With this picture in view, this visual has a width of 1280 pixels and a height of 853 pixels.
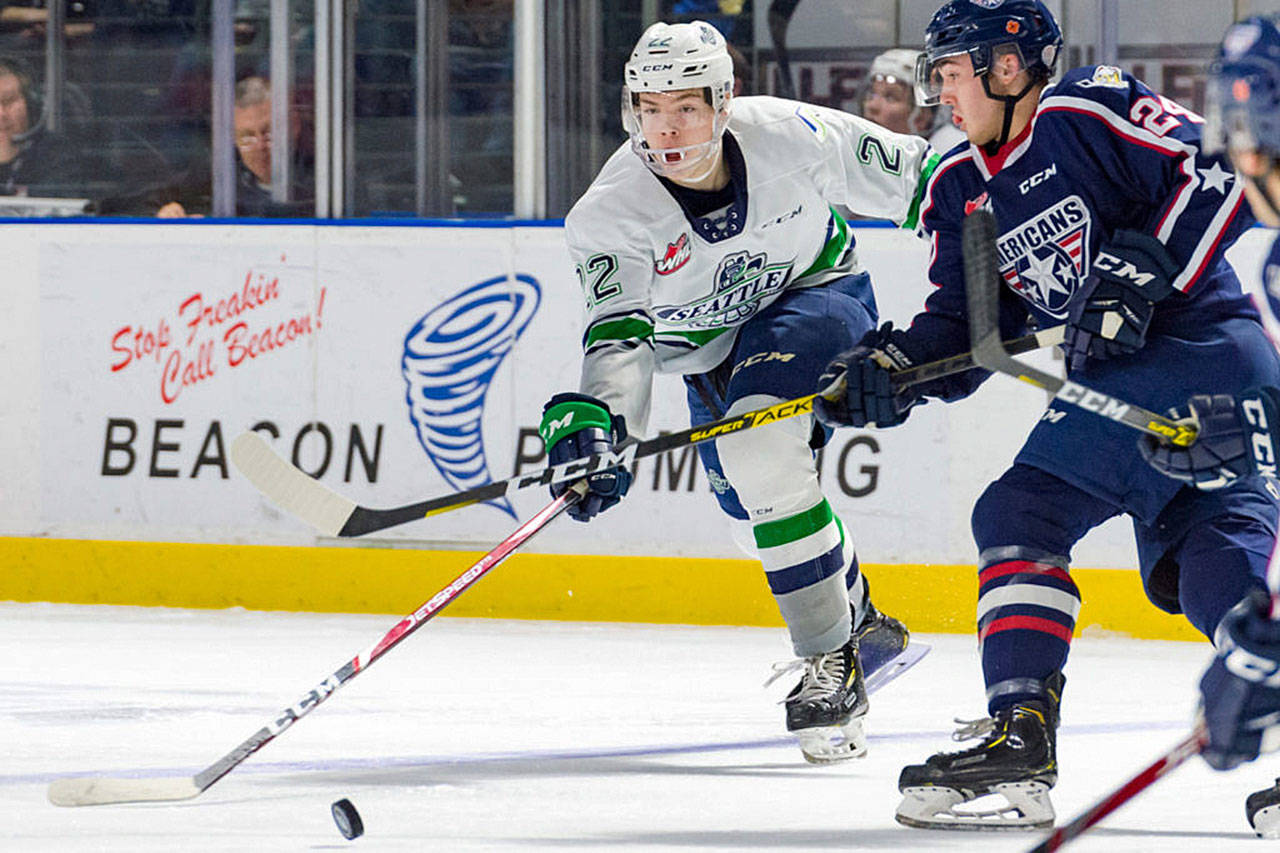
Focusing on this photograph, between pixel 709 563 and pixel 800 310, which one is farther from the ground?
pixel 800 310

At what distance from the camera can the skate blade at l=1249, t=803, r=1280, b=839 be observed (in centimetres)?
212

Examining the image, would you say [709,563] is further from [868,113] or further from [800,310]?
[800,310]

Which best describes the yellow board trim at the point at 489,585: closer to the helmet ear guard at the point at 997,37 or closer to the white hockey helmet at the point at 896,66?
the white hockey helmet at the point at 896,66

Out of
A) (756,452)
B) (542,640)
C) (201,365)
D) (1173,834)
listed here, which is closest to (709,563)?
(542,640)

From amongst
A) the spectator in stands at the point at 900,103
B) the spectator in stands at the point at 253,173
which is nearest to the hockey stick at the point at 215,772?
the spectator in stands at the point at 900,103

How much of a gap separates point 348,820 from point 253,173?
2.78 metres

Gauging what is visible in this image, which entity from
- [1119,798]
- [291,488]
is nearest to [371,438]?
[291,488]

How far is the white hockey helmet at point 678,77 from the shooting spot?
2535 mm

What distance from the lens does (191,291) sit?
4434 mm

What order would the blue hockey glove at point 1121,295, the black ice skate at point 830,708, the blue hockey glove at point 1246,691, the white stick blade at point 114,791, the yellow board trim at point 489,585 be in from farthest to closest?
the yellow board trim at point 489,585
the black ice skate at point 830,708
the white stick blade at point 114,791
the blue hockey glove at point 1121,295
the blue hockey glove at point 1246,691

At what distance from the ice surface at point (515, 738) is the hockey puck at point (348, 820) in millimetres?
14

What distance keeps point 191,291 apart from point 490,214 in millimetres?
685

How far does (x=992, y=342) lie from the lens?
1.99 m

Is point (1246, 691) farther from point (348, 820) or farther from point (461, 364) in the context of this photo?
point (461, 364)
